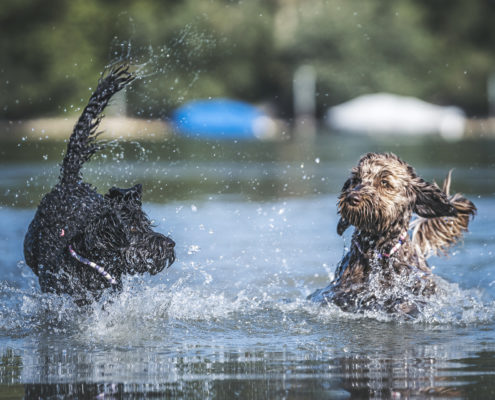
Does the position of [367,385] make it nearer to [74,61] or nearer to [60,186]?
[60,186]

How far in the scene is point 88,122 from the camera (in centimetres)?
762

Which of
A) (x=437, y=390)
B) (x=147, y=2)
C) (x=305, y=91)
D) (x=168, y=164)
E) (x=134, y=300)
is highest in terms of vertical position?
(x=147, y=2)

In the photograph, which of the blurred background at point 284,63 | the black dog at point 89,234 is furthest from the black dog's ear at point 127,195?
the blurred background at point 284,63

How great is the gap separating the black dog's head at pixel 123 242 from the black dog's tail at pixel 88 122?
2.24 feet

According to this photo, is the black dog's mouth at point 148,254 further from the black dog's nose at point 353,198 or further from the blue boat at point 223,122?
the blue boat at point 223,122

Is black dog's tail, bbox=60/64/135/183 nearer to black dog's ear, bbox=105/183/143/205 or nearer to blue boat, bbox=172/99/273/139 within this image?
black dog's ear, bbox=105/183/143/205

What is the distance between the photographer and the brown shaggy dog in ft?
22.3

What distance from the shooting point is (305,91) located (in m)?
59.6

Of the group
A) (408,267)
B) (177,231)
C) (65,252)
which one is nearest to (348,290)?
(408,267)

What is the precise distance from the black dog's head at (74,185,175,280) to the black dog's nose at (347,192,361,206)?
126cm

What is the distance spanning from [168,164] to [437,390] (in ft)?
64.5

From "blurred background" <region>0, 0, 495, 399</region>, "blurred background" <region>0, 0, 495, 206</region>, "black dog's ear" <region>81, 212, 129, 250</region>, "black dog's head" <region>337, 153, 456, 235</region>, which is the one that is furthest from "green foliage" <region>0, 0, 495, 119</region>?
"black dog's ear" <region>81, 212, 129, 250</region>

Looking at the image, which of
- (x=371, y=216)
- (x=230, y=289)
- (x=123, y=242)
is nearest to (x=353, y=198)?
(x=371, y=216)

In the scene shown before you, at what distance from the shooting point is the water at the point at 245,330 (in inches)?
201
